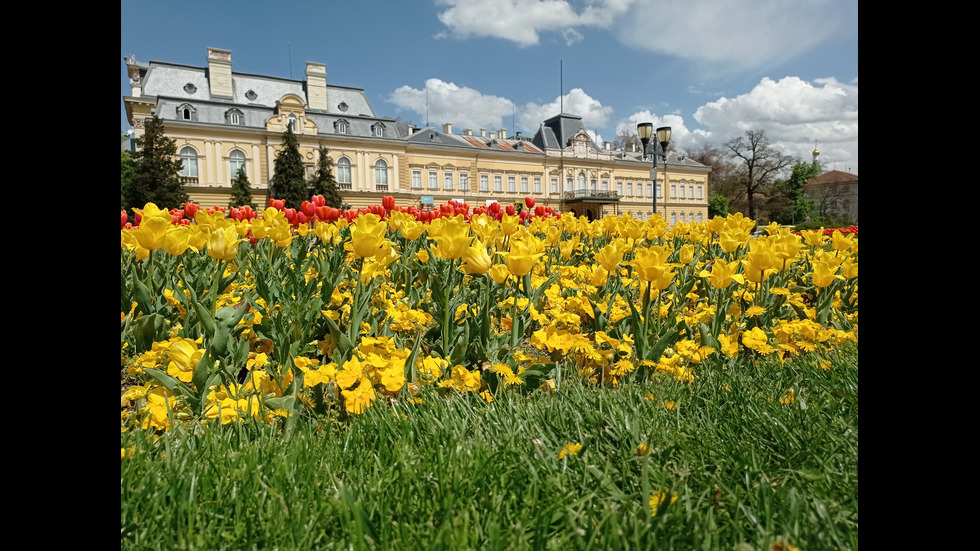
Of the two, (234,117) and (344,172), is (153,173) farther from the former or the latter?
(344,172)

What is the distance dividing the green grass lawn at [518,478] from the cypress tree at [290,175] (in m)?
32.7

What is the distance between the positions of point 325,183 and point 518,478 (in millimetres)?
33091

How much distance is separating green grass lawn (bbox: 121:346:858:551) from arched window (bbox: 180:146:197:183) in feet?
118

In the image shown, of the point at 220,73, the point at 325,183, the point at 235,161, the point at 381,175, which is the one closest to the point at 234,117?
the point at 235,161

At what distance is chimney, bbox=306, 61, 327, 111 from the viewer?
123 ft

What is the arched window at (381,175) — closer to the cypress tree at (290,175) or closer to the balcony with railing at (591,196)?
the cypress tree at (290,175)

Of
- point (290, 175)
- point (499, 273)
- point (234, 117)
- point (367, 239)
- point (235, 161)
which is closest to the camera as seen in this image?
point (367, 239)

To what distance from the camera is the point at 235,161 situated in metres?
33.5

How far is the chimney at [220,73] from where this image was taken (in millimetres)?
35275

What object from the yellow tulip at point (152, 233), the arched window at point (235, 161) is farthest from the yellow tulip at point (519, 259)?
the arched window at point (235, 161)

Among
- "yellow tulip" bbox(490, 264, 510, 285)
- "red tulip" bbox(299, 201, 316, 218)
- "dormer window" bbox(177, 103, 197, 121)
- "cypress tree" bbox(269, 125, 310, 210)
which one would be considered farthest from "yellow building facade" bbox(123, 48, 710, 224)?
"yellow tulip" bbox(490, 264, 510, 285)
